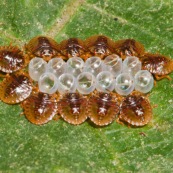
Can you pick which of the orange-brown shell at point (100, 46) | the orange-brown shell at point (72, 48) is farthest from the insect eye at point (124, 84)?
the orange-brown shell at point (72, 48)

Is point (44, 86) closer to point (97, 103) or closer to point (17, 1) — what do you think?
point (97, 103)

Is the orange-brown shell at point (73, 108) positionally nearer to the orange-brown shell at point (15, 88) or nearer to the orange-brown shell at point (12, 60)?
the orange-brown shell at point (15, 88)

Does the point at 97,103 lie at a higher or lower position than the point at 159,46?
lower

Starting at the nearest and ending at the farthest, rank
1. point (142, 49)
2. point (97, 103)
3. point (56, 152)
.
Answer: point (56, 152) < point (97, 103) < point (142, 49)

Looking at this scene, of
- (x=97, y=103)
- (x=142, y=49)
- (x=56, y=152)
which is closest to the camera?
(x=56, y=152)

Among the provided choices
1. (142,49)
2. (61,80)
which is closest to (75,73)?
(61,80)

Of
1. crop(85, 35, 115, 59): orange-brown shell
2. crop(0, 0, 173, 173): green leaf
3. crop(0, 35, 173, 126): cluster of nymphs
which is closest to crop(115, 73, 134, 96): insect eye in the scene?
crop(0, 35, 173, 126): cluster of nymphs
